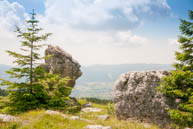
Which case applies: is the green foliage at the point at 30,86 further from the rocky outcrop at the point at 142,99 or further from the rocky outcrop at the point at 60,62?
the rocky outcrop at the point at 60,62

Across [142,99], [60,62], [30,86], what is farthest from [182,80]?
[60,62]

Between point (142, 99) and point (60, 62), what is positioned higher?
point (60, 62)

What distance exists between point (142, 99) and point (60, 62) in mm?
19399

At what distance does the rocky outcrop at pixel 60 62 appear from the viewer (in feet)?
96.5

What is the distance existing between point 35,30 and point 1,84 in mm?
6342

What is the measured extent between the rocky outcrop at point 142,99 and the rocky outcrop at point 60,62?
49.7ft

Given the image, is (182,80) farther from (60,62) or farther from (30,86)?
(60,62)

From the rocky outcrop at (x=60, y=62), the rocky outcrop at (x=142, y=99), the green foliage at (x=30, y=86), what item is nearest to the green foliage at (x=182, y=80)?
the rocky outcrop at (x=142, y=99)

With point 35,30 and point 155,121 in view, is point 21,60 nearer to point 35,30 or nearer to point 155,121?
point 35,30

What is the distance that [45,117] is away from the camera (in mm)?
9102

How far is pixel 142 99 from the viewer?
15688 millimetres

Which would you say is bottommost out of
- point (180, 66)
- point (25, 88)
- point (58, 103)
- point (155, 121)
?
point (155, 121)

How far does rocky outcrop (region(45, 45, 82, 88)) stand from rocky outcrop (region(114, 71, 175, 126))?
15.2 m

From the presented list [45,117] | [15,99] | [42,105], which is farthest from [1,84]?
[45,117]
